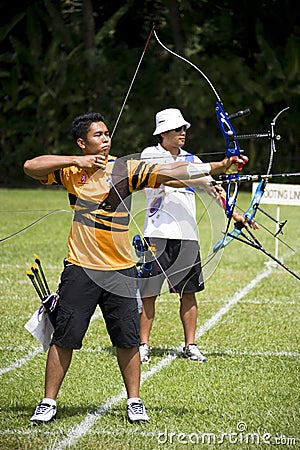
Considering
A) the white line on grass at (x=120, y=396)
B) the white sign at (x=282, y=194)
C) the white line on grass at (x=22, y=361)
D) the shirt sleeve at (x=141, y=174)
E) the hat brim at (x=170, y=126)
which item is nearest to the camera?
the white line on grass at (x=120, y=396)

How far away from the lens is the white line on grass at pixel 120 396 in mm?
4250

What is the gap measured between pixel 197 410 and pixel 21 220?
10.00m

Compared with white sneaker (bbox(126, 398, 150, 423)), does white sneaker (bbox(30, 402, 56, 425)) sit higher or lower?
higher

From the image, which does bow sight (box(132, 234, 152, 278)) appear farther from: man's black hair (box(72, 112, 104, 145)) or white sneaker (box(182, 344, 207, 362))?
man's black hair (box(72, 112, 104, 145))

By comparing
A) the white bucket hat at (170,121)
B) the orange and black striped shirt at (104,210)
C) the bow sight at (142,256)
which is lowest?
the bow sight at (142,256)

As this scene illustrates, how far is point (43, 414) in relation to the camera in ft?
14.5

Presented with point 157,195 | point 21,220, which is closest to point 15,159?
point 21,220

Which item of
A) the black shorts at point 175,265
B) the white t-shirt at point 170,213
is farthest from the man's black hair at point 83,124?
the black shorts at point 175,265

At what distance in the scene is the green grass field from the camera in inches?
168

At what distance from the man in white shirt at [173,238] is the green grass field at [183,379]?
0.46 feet

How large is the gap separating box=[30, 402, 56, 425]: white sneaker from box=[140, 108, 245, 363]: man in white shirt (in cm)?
152

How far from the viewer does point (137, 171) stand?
14.8ft

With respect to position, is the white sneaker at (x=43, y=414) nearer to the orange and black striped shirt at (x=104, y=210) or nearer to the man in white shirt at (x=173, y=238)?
the orange and black striped shirt at (x=104, y=210)

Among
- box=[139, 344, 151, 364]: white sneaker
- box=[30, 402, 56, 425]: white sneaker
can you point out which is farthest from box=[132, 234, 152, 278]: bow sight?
box=[30, 402, 56, 425]: white sneaker
